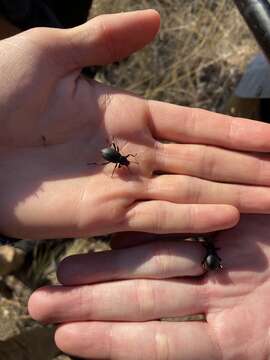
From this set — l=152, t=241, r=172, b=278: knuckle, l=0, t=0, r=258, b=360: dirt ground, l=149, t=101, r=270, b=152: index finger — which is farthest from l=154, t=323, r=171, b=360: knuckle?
l=0, t=0, r=258, b=360: dirt ground

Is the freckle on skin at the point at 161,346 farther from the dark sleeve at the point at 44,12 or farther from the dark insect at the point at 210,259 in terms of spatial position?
the dark sleeve at the point at 44,12

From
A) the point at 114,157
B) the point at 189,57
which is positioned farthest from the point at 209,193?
the point at 189,57

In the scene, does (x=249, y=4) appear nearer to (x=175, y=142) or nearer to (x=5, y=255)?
(x=175, y=142)

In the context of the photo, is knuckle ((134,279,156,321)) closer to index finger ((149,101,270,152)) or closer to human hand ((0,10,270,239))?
human hand ((0,10,270,239))

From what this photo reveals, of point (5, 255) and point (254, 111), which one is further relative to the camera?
point (5, 255)

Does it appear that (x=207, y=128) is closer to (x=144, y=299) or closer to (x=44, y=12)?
(x=144, y=299)

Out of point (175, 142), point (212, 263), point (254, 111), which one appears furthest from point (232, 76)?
point (212, 263)
